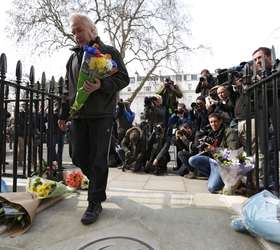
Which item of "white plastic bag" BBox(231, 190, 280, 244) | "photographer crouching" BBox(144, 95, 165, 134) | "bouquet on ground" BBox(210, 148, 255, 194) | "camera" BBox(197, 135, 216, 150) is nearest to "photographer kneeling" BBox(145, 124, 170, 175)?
"photographer crouching" BBox(144, 95, 165, 134)

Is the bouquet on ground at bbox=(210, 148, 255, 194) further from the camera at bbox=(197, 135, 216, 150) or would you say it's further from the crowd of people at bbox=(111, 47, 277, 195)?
the camera at bbox=(197, 135, 216, 150)

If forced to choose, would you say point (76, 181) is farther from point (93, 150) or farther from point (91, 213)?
point (91, 213)

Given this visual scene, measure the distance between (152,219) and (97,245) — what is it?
62 cm

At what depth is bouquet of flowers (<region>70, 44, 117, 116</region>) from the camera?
244 centimetres

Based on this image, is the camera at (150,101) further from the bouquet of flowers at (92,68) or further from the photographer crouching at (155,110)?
the bouquet of flowers at (92,68)

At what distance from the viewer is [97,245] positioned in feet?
6.71

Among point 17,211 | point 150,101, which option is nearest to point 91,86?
point 17,211

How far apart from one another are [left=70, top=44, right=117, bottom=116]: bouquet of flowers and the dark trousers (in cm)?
26

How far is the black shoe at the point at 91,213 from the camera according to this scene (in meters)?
2.39

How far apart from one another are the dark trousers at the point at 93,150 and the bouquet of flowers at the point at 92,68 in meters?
0.26

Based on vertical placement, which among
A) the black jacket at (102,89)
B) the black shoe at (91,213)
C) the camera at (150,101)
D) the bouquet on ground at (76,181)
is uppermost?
the camera at (150,101)

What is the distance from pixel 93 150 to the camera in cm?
268

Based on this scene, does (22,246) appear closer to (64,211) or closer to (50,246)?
(50,246)

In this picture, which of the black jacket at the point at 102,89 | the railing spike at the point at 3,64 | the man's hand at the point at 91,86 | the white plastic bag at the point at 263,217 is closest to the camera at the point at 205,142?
the black jacket at the point at 102,89
